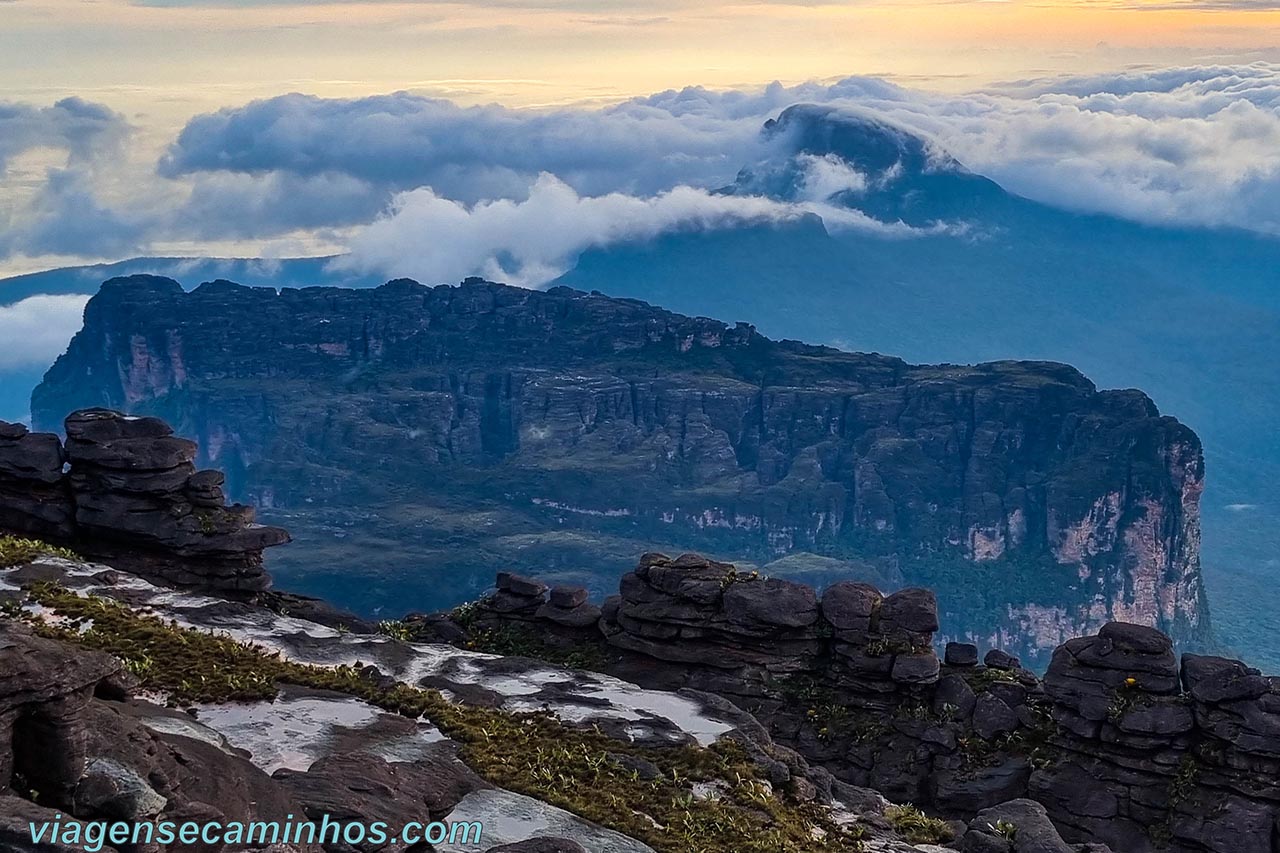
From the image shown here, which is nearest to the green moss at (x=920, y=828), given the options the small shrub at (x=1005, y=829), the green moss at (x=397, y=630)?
the small shrub at (x=1005, y=829)

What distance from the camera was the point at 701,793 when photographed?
3838 cm

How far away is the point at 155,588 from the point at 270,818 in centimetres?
3327

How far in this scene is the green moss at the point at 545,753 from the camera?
115 ft

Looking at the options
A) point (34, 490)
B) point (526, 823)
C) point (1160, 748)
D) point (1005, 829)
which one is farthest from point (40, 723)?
point (34, 490)

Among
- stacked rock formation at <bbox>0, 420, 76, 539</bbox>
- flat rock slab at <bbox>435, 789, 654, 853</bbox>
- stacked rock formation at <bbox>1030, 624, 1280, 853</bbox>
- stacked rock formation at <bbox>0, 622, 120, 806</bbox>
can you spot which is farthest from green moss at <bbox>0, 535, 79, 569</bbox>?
stacked rock formation at <bbox>1030, 624, 1280, 853</bbox>

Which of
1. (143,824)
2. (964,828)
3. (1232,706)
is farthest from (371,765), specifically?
(1232,706)

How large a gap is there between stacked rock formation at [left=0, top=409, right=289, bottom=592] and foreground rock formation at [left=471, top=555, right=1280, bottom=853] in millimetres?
15533

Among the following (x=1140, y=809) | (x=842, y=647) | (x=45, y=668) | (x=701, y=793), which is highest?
(x=45, y=668)

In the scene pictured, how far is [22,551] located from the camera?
180 feet

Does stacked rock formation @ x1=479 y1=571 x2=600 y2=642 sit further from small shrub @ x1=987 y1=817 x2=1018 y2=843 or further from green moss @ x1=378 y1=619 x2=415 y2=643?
small shrub @ x1=987 y1=817 x2=1018 y2=843

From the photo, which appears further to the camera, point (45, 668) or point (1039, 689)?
point (1039, 689)

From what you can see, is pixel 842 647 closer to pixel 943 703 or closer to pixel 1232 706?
pixel 943 703

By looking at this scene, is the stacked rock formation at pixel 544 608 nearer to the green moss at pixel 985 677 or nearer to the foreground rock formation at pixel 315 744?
the foreground rock formation at pixel 315 744

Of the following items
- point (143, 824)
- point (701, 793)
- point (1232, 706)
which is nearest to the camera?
point (143, 824)
